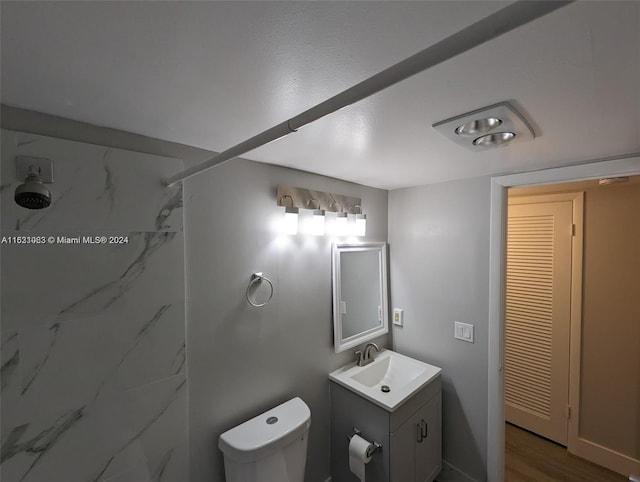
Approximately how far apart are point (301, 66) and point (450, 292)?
1.85 meters

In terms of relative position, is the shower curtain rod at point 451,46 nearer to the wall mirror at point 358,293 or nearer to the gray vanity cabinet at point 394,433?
the wall mirror at point 358,293

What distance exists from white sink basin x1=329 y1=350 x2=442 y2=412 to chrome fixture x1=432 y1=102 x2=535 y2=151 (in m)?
1.42

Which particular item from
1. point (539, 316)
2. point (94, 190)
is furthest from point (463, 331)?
point (94, 190)

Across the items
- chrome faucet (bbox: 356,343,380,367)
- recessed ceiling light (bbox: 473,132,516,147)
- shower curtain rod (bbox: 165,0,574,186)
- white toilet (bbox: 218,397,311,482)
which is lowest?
white toilet (bbox: 218,397,311,482)

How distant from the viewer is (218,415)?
4.53 ft

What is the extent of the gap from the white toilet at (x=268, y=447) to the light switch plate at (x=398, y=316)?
1.14m

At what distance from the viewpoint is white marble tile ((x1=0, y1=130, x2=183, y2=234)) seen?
91 centimetres

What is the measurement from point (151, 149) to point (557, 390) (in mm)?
3394

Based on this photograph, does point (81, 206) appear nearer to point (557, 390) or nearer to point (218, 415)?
point (218, 415)

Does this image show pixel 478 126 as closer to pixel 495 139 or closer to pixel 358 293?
pixel 495 139

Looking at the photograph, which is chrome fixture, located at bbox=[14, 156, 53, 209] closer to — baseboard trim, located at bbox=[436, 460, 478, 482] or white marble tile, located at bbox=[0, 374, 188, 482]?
white marble tile, located at bbox=[0, 374, 188, 482]

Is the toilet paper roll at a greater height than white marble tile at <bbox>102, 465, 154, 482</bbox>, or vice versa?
white marble tile at <bbox>102, 465, 154, 482</bbox>

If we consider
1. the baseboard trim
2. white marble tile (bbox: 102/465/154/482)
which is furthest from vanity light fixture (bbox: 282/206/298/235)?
the baseboard trim

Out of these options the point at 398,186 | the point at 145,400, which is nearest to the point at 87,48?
the point at 145,400
